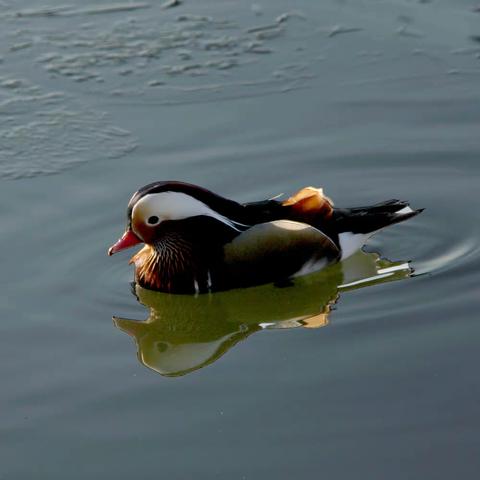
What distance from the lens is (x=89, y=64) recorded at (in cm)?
1135

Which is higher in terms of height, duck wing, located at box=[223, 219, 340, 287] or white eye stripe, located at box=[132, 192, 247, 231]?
white eye stripe, located at box=[132, 192, 247, 231]

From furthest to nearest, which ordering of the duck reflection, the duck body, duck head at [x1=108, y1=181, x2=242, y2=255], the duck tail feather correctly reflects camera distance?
the duck tail feather → the duck body → duck head at [x1=108, y1=181, x2=242, y2=255] → the duck reflection

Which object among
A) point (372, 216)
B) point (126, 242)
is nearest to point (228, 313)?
point (126, 242)

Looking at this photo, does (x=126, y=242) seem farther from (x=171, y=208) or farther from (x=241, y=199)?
(x=241, y=199)

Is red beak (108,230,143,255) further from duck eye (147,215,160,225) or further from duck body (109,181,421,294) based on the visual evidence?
duck eye (147,215,160,225)

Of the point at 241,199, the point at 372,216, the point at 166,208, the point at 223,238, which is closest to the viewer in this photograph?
the point at 166,208

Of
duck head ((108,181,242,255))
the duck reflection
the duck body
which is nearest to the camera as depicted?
the duck reflection

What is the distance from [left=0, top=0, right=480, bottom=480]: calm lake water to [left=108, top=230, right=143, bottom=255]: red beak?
0.26 m

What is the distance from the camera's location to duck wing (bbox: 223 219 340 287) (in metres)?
8.59

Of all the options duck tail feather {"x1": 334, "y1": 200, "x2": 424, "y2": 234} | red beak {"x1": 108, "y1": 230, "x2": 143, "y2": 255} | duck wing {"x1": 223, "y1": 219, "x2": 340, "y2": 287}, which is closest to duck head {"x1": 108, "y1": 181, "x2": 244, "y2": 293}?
red beak {"x1": 108, "y1": 230, "x2": 143, "y2": 255}

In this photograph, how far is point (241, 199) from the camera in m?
9.45

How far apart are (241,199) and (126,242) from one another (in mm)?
1182

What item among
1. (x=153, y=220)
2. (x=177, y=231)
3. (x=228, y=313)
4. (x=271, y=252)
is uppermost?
(x=153, y=220)

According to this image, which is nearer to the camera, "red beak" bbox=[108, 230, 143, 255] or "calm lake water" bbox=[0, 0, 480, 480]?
"calm lake water" bbox=[0, 0, 480, 480]
